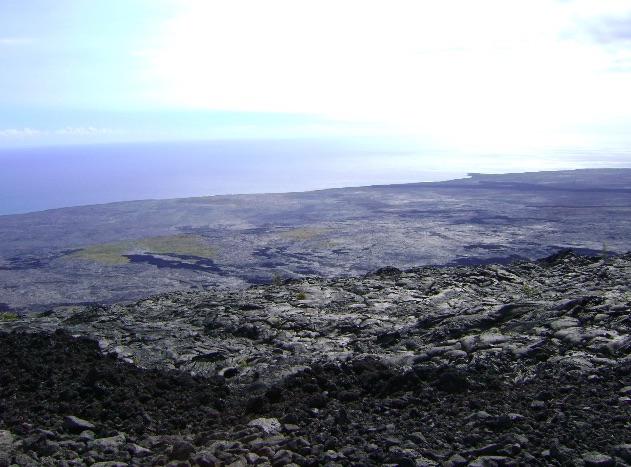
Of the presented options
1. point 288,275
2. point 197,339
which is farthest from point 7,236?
point 197,339

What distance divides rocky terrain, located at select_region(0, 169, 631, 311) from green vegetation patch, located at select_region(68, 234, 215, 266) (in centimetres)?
6

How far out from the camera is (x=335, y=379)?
22.5 ft

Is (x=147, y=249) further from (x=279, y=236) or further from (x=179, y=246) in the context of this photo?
(x=279, y=236)

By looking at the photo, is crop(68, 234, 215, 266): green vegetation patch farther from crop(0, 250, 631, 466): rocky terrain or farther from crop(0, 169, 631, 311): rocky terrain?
crop(0, 250, 631, 466): rocky terrain

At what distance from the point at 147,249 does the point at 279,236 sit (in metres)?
6.76

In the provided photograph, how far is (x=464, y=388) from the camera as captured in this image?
20.4 feet

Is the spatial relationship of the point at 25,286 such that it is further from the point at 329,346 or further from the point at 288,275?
the point at 329,346

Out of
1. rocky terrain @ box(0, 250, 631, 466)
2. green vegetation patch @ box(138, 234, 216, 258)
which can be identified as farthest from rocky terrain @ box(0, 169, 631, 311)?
rocky terrain @ box(0, 250, 631, 466)

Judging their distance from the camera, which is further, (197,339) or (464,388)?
(197,339)

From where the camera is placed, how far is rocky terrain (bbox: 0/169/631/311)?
23297 mm

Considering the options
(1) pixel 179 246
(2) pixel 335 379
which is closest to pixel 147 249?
(1) pixel 179 246

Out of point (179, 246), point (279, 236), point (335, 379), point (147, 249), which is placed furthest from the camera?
point (279, 236)

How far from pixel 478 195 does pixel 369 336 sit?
38981 mm

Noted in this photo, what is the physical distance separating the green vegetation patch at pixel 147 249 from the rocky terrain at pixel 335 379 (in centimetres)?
1591
